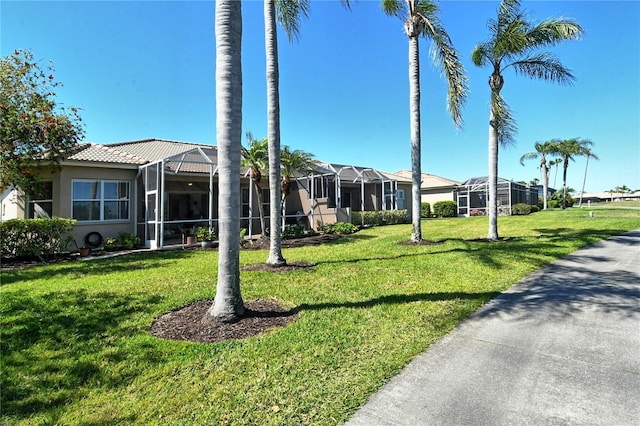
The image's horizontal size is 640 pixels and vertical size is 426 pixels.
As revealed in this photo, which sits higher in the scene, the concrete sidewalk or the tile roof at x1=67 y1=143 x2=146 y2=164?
the tile roof at x1=67 y1=143 x2=146 y2=164

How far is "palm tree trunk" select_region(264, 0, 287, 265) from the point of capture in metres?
8.61

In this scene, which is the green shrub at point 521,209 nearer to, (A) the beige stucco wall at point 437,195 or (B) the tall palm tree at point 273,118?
(A) the beige stucco wall at point 437,195

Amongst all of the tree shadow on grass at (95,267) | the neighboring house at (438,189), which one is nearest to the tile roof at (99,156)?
the tree shadow on grass at (95,267)

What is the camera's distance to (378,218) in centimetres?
2197

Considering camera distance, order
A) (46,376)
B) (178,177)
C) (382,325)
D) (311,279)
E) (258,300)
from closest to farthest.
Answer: (46,376) → (382,325) → (258,300) → (311,279) → (178,177)

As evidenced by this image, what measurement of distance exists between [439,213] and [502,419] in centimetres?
2884

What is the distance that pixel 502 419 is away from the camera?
8.89 feet

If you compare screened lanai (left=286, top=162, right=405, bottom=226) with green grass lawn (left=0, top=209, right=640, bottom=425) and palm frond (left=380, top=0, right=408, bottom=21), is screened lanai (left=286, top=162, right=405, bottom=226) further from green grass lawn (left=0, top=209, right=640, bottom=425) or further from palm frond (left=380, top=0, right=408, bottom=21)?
green grass lawn (left=0, top=209, right=640, bottom=425)

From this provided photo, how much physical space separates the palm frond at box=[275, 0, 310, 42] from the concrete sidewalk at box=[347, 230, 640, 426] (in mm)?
9864

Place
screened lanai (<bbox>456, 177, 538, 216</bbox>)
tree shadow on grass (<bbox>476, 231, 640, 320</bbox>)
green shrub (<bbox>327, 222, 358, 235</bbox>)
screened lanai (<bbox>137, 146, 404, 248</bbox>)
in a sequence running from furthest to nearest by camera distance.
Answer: screened lanai (<bbox>456, 177, 538, 216</bbox>), green shrub (<bbox>327, 222, 358, 235</bbox>), screened lanai (<bbox>137, 146, 404, 248</bbox>), tree shadow on grass (<bbox>476, 231, 640, 320</bbox>)

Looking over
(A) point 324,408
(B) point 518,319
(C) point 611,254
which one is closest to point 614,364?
(B) point 518,319

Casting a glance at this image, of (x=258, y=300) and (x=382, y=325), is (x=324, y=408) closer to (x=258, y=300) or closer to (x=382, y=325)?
(x=382, y=325)

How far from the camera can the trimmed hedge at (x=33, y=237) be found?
10.0 meters

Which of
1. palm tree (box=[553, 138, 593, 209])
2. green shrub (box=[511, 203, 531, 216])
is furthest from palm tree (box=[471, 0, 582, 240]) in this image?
palm tree (box=[553, 138, 593, 209])
